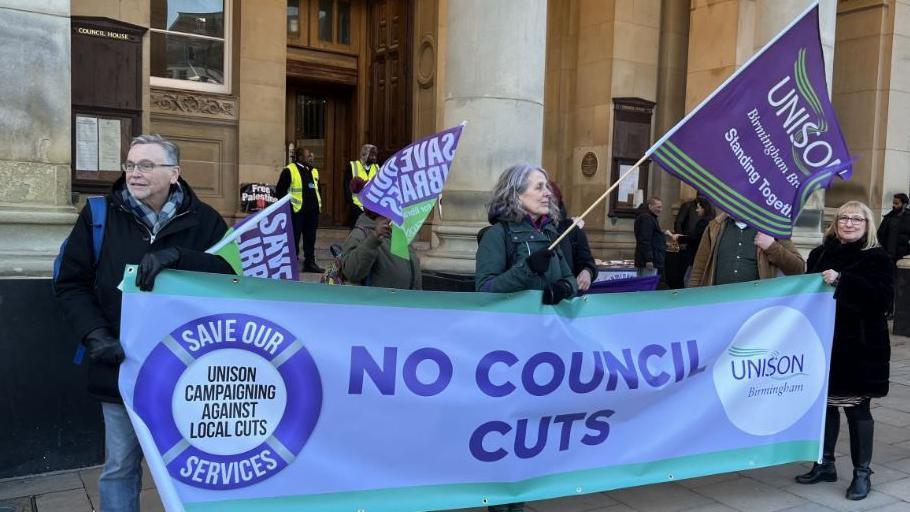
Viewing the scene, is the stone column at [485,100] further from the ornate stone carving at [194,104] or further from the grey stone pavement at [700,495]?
the ornate stone carving at [194,104]

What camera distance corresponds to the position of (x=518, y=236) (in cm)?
405

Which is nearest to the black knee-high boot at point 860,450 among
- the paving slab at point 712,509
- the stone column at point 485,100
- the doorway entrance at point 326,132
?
the paving slab at point 712,509

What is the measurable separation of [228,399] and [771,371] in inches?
132

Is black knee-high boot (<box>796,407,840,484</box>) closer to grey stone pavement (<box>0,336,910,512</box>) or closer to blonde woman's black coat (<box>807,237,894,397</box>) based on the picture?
grey stone pavement (<box>0,336,910,512</box>)

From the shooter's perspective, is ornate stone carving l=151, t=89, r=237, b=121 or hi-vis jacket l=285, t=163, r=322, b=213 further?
ornate stone carving l=151, t=89, r=237, b=121

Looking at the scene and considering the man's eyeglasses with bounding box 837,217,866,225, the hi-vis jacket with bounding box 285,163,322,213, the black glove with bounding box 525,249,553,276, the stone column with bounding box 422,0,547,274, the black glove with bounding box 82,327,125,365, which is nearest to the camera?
the black glove with bounding box 82,327,125,365

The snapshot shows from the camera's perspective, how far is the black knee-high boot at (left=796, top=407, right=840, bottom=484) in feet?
16.5

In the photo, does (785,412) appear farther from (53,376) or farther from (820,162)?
(53,376)

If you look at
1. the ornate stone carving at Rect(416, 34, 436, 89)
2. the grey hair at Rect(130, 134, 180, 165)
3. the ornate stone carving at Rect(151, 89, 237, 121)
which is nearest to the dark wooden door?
the ornate stone carving at Rect(416, 34, 436, 89)

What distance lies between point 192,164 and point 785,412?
8.53 m

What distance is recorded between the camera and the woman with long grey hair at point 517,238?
13.1 ft

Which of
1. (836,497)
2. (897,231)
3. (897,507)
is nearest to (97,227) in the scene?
(836,497)

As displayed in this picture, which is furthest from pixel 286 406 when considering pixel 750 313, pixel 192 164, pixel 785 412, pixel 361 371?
pixel 192 164

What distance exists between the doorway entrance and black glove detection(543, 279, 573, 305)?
10150 millimetres
